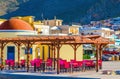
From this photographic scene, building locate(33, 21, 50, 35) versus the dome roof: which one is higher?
building locate(33, 21, 50, 35)

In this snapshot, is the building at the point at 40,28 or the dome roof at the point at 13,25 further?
the building at the point at 40,28

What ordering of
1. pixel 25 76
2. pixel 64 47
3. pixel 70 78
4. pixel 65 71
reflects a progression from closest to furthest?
pixel 70 78, pixel 25 76, pixel 65 71, pixel 64 47

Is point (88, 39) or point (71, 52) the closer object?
point (88, 39)

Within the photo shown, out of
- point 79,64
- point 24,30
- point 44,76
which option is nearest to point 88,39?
point 79,64

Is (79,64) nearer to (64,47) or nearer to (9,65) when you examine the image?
(9,65)

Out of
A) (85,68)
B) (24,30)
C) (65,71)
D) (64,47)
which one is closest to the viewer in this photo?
(65,71)

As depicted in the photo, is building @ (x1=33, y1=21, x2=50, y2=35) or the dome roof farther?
building @ (x1=33, y1=21, x2=50, y2=35)

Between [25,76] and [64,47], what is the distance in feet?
68.4

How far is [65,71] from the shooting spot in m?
37.7

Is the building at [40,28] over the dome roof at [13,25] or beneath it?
over

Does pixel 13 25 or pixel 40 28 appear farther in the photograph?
pixel 40 28

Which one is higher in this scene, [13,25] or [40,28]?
[40,28]

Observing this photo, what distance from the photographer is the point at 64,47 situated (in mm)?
54469

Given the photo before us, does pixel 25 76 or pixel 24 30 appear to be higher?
pixel 24 30
